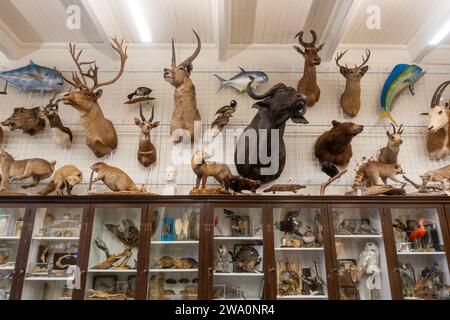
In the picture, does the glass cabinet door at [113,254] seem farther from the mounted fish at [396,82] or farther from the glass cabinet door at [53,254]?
the mounted fish at [396,82]

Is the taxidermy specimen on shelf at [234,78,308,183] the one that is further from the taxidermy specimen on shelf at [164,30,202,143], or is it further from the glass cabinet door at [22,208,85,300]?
the glass cabinet door at [22,208,85,300]

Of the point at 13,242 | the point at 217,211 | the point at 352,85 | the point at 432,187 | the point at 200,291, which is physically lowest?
the point at 200,291

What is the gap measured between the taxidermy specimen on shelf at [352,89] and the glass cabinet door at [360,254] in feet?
4.14

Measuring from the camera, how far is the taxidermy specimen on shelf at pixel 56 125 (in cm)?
372

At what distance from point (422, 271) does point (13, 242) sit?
4038 millimetres

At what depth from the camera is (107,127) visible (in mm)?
3826

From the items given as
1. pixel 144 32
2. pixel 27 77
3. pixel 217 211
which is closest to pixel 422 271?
pixel 217 211

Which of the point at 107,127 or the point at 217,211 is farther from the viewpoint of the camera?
the point at 107,127

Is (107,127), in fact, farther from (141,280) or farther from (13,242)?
(141,280)

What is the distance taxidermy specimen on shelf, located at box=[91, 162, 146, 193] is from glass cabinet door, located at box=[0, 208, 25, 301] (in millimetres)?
815

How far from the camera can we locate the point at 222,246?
10.8 ft

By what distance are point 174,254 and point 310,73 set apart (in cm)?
246

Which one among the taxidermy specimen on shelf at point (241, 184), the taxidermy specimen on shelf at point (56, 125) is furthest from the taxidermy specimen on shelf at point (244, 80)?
the taxidermy specimen on shelf at point (56, 125)

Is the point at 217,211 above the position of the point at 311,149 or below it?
below
